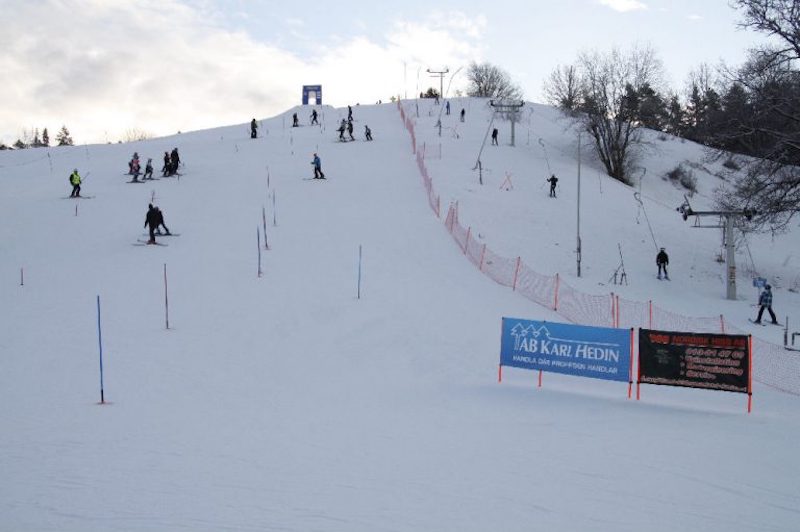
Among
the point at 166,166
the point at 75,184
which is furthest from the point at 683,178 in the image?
the point at 75,184

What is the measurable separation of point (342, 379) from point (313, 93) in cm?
6528

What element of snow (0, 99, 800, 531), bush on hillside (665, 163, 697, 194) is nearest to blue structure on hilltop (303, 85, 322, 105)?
snow (0, 99, 800, 531)

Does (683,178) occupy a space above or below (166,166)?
above

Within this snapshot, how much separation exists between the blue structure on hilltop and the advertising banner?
64.8m

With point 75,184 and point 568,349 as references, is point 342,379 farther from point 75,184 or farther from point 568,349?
point 75,184

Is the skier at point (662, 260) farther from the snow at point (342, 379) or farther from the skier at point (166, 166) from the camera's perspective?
the skier at point (166, 166)

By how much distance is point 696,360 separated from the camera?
12461 millimetres

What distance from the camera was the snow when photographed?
296 inches

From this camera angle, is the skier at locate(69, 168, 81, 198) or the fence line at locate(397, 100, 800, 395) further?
the skier at locate(69, 168, 81, 198)

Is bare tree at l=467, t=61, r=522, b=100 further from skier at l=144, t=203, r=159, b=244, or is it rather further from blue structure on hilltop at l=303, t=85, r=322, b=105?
skier at l=144, t=203, r=159, b=244

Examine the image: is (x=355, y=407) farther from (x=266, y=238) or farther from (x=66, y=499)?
(x=266, y=238)

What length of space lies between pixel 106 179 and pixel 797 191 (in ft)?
124

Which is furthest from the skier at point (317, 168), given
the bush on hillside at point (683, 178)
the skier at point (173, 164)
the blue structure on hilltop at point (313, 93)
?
the blue structure on hilltop at point (313, 93)

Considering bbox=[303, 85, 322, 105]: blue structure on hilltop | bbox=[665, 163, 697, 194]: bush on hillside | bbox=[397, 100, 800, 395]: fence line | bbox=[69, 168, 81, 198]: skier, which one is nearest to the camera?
bbox=[397, 100, 800, 395]: fence line
